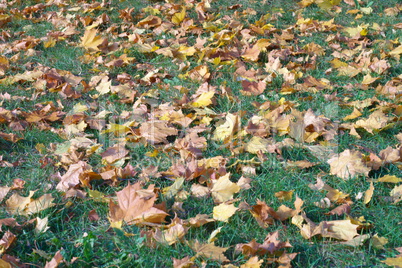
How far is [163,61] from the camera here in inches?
143

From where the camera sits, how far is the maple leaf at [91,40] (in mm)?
3801

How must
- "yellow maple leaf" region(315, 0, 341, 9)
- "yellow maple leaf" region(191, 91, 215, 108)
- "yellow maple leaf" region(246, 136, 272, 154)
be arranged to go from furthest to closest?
"yellow maple leaf" region(315, 0, 341, 9) → "yellow maple leaf" region(191, 91, 215, 108) → "yellow maple leaf" region(246, 136, 272, 154)

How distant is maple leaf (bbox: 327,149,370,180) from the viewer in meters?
2.24

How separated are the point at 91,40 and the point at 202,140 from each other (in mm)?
1864

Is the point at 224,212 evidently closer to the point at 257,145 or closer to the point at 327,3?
the point at 257,145

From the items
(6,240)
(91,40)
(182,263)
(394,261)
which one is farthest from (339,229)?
(91,40)

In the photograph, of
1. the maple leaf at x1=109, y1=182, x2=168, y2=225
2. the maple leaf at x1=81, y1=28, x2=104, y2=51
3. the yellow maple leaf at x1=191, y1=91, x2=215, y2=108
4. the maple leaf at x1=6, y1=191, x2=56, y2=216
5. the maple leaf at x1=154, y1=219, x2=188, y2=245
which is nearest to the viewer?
the maple leaf at x1=154, y1=219, x2=188, y2=245

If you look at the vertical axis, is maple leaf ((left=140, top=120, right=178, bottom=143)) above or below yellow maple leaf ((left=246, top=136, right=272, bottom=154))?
above

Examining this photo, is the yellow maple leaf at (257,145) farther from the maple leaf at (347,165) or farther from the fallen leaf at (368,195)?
the fallen leaf at (368,195)

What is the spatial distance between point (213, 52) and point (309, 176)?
1646mm

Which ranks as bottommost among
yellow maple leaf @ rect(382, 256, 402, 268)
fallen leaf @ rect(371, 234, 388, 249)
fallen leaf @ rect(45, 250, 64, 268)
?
fallen leaf @ rect(371, 234, 388, 249)

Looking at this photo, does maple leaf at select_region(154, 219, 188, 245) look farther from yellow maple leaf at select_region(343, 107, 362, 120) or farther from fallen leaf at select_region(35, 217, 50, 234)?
yellow maple leaf at select_region(343, 107, 362, 120)

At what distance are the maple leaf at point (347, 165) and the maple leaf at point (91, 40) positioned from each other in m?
2.40

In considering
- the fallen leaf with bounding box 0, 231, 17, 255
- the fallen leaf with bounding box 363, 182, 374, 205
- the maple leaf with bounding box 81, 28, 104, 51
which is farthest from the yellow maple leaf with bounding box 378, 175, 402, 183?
the maple leaf with bounding box 81, 28, 104, 51
